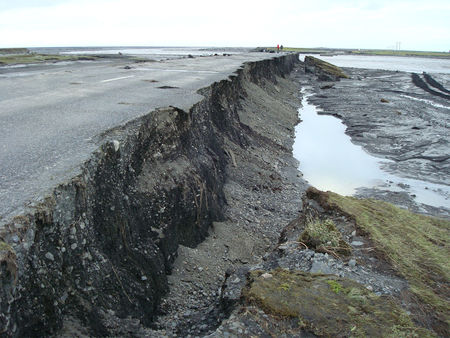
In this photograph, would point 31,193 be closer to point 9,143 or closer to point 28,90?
point 9,143

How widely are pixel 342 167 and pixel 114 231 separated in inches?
492

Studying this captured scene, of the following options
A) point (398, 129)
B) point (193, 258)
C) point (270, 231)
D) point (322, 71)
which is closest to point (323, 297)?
point (193, 258)

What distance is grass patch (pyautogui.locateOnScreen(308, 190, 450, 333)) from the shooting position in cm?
431

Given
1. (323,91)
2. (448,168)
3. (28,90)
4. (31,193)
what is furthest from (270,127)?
(323,91)

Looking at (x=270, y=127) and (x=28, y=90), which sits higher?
(x=28, y=90)

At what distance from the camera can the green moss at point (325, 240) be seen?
4.90m

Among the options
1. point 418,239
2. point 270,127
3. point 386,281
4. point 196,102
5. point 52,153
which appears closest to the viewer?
point 386,281

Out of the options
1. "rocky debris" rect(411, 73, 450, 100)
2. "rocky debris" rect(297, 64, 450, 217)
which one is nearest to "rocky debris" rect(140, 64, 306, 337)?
"rocky debris" rect(297, 64, 450, 217)

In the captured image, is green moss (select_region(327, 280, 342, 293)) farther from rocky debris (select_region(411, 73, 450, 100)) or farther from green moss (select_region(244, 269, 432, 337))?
rocky debris (select_region(411, 73, 450, 100))

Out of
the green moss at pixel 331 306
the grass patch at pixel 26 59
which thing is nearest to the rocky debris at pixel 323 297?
the green moss at pixel 331 306

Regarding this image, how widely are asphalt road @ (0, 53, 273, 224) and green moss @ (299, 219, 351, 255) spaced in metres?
3.14

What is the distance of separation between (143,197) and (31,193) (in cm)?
211

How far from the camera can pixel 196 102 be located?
29.1ft

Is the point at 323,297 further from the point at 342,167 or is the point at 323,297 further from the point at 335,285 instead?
the point at 342,167
